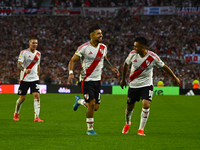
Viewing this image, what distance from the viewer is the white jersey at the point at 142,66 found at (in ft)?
26.2

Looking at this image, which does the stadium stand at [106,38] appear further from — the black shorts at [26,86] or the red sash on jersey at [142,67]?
the red sash on jersey at [142,67]

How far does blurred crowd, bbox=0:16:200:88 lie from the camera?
3644cm

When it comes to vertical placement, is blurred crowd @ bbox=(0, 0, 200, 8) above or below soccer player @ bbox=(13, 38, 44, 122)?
above

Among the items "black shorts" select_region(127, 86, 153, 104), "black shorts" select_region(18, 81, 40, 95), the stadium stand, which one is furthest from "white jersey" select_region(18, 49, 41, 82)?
the stadium stand

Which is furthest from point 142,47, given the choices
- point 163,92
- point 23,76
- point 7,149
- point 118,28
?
point 118,28

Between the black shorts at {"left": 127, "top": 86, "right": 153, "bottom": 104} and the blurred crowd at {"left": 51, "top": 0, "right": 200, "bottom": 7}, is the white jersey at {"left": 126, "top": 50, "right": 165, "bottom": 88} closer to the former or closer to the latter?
the black shorts at {"left": 127, "top": 86, "right": 153, "bottom": 104}

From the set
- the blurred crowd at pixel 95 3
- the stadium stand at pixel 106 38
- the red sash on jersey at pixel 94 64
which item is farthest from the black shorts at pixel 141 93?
the blurred crowd at pixel 95 3

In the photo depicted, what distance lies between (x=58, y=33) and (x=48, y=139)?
37273mm

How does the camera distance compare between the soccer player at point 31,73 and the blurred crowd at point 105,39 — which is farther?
the blurred crowd at point 105,39

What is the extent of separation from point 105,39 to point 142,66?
112ft

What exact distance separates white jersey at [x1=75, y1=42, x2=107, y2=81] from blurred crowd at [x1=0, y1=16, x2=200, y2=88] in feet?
82.2

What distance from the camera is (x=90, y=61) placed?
8.02 metres

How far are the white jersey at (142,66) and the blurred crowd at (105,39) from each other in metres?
24.9

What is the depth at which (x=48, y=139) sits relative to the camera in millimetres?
6953
